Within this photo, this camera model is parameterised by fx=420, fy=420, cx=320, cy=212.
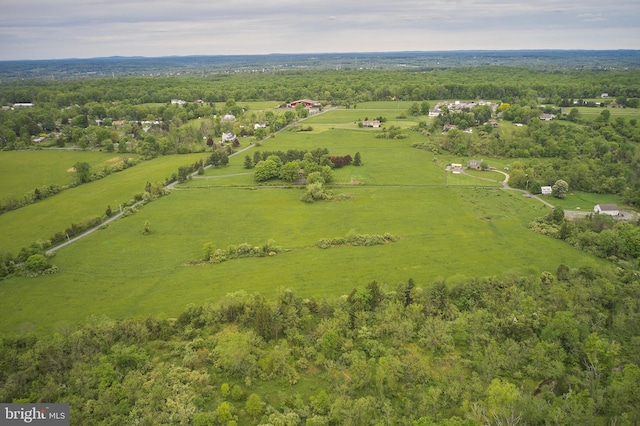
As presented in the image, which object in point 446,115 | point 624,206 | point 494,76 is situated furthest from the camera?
point 494,76

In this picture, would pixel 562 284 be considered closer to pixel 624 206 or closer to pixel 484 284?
pixel 484 284

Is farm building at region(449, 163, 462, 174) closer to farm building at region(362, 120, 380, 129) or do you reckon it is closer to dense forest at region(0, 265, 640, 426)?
farm building at region(362, 120, 380, 129)

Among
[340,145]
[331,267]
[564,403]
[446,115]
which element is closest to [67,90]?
[340,145]

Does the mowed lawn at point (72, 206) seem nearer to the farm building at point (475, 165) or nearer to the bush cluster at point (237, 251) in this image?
the bush cluster at point (237, 251)

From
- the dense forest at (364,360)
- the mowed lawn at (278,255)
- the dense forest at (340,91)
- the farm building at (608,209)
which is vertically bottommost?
the dense forest at (364,360)

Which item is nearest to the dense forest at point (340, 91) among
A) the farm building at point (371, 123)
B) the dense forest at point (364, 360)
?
the farm building at point (371, 123)

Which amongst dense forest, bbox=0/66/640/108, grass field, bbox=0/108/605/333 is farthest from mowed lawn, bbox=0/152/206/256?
dense forest, bbox=0/66/640/108
